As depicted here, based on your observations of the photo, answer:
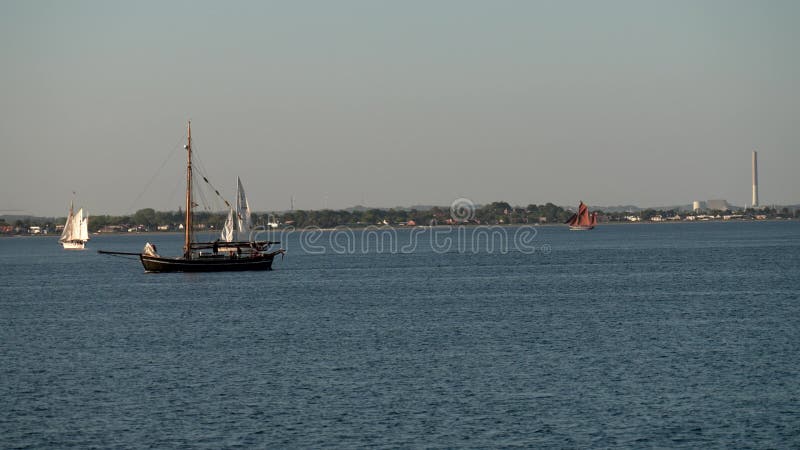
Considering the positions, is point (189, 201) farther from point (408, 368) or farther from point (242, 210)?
point (408, 368)

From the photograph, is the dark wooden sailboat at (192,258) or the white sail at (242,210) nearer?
the dark wooden sailboat at (192,258)

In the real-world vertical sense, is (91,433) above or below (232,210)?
below

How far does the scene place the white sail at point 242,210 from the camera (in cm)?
14538

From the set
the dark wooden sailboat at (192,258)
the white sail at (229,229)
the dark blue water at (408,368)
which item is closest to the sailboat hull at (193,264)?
the dark wooden sailboat at (192,258)

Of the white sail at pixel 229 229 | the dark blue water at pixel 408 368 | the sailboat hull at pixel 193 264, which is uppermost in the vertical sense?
the white sail at pixel 229 229

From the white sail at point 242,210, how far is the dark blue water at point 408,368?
43436 mm

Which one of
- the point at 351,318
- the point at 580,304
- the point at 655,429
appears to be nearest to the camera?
the point at 655,429

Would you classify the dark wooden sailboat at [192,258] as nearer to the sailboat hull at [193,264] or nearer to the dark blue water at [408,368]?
the sailboat hull at [193,264]

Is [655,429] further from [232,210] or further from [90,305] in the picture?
[232,210]

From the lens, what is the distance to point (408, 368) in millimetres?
50344

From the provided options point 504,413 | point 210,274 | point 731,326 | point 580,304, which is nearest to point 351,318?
point 580,304

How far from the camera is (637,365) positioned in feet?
165

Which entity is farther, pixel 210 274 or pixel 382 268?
pixel 382 268

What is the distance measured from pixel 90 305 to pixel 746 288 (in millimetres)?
58139
